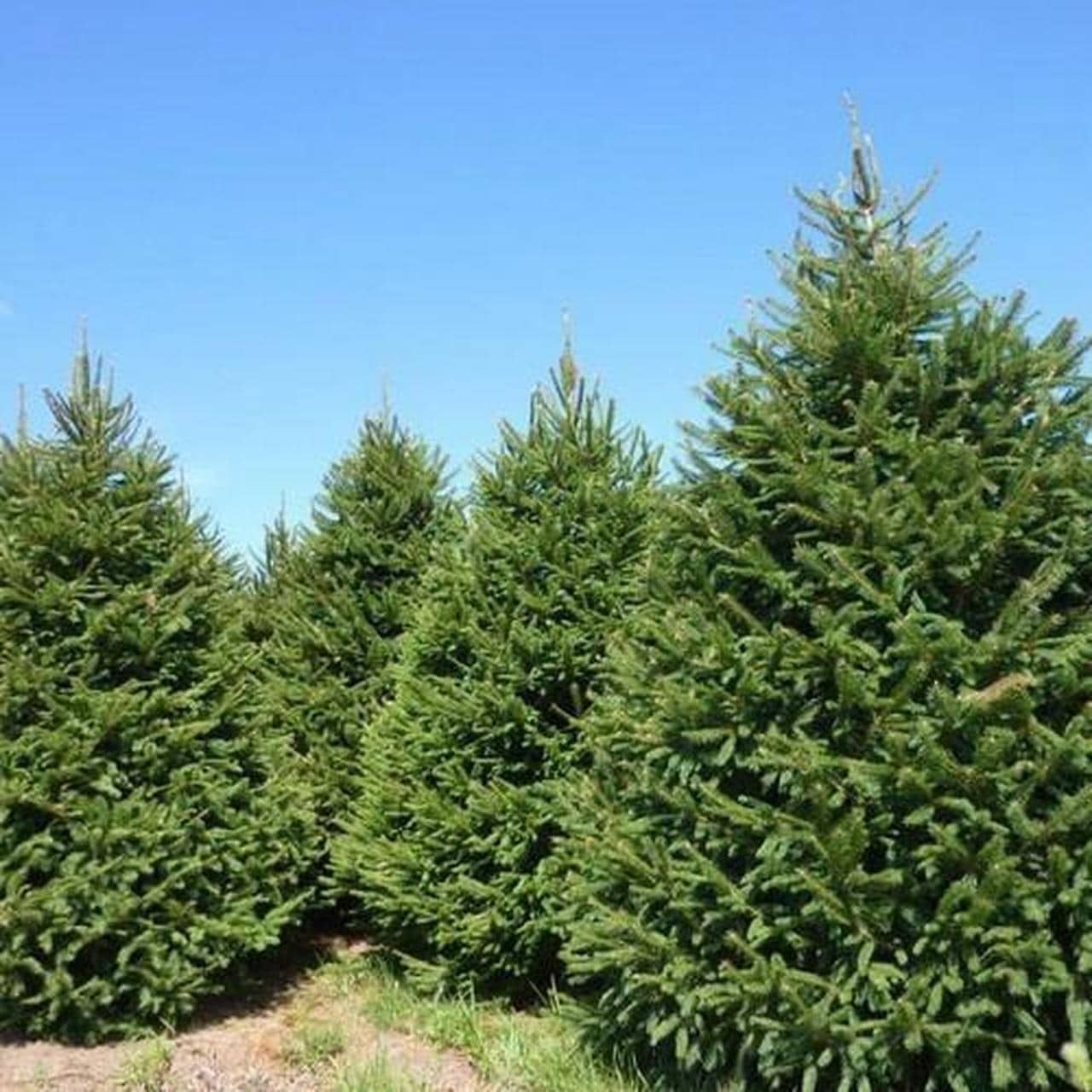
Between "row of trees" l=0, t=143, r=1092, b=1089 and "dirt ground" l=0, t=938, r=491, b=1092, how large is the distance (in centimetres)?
19

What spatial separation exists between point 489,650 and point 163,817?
1675mm

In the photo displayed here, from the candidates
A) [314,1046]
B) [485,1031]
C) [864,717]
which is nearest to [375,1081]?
[314,1046]

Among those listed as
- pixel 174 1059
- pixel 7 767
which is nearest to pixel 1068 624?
pixel 174 1059

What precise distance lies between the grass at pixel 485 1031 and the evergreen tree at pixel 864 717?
28 cm

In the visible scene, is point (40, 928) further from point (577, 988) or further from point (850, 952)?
point (850, 952)

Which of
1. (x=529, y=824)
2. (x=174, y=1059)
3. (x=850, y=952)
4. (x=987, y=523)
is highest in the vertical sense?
(x=987, y=523)

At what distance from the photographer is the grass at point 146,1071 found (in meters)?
5.04

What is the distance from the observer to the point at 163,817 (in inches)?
219

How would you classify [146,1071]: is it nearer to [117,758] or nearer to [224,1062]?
[224,1062]

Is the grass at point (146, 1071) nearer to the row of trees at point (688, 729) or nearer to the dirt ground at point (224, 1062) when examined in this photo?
the dirt ground at point (224, 1062)

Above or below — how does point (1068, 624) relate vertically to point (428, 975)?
above

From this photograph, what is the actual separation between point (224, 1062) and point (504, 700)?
2008mm

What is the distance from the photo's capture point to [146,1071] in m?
5.10

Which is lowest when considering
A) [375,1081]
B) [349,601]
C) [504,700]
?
[375,1081]
